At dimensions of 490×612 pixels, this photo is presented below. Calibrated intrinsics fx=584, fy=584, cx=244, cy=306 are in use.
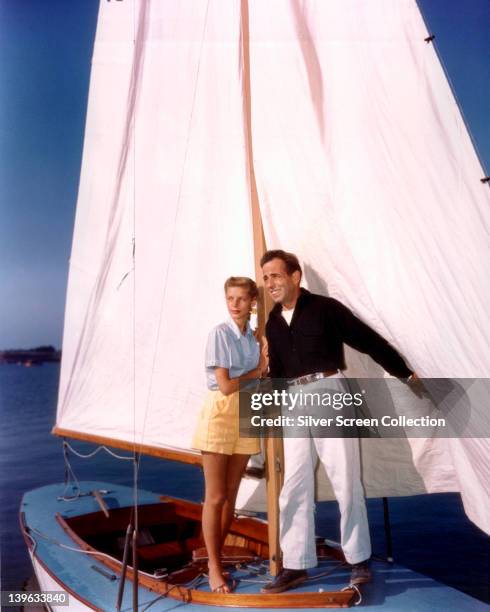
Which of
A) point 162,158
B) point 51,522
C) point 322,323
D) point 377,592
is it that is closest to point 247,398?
point 322,323

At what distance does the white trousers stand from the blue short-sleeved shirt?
1.18 feet

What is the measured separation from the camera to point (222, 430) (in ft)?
9.29

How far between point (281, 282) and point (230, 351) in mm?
419

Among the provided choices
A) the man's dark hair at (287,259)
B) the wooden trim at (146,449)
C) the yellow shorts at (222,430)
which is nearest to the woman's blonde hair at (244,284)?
the man's dark hair at (287,259)

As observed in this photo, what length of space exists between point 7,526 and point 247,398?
707 cm

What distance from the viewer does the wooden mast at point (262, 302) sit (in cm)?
294

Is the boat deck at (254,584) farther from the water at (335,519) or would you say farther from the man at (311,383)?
the water at (335,519)

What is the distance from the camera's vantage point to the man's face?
2789mm

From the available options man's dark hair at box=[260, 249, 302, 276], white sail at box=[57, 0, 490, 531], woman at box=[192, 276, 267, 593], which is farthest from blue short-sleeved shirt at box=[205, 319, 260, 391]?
white sail at box=[57, 0, 490, 531]

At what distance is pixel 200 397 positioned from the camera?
11.7 feet

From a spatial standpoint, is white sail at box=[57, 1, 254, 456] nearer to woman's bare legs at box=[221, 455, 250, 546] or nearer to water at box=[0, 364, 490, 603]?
woman's bare legs at box=[221, 455, 250, 546]

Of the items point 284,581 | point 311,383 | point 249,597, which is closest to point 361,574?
point 284,581

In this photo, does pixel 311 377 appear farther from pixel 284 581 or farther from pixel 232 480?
pixel 284 581

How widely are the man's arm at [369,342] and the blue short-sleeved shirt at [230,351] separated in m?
0.48
